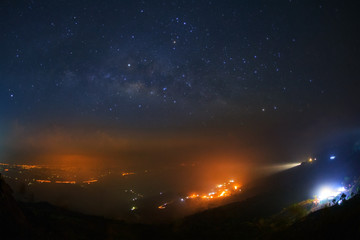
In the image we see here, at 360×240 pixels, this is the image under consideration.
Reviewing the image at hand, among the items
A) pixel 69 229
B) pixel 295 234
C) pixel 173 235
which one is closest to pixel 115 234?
pixel 69 229

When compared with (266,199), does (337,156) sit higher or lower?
higher

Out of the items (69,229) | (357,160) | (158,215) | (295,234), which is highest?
(357,160)

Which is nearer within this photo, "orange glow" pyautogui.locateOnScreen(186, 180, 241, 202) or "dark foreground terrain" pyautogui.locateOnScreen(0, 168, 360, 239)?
"dark foreground terrain" pyautogui.locateOnScreen(0, 168, 360, 239)

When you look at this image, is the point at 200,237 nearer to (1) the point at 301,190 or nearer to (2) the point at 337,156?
(1) the point at 301,190

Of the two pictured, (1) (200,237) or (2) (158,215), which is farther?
(2) (158,215)

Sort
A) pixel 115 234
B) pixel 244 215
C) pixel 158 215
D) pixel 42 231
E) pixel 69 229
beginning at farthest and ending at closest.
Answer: pixel 158 215, pixel 244 215, pixel 115 234, pixel 69 229, pixel 42 231

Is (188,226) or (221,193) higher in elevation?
(188,226)

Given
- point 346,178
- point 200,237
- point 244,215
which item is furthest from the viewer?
point 346,178

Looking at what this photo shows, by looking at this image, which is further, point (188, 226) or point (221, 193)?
point (221, 193)

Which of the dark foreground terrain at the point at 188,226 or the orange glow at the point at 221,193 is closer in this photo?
the dark foreground terrain at the point at 188,226
